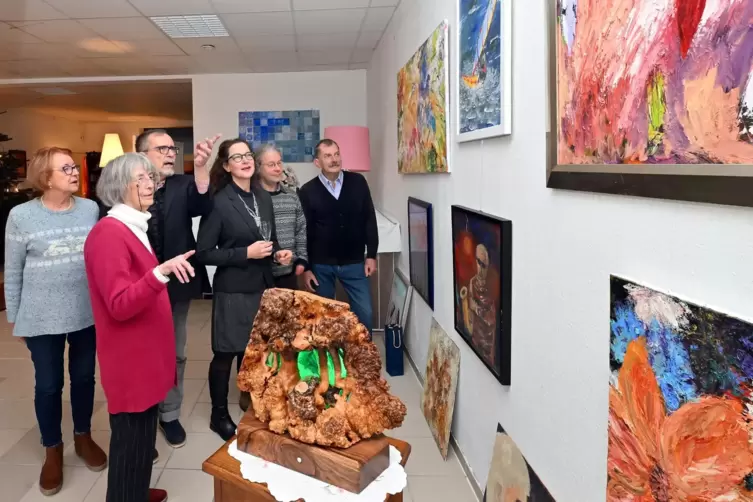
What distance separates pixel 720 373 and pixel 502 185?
1.08m

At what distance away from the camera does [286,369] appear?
4.27 feet

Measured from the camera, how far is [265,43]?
4.85 metres

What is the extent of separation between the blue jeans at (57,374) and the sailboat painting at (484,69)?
1.89 m

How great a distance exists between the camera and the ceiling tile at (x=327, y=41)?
4.67 meters

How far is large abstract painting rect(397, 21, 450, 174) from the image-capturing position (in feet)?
8.20

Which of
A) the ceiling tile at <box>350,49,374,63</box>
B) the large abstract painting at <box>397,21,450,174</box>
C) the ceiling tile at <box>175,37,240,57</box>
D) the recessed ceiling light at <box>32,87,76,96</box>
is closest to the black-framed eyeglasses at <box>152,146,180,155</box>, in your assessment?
the large abstract painting at <box>397,21,450,174</box>

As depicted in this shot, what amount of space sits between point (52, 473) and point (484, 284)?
6.85ft

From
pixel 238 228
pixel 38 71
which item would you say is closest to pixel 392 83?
pixel 238 228

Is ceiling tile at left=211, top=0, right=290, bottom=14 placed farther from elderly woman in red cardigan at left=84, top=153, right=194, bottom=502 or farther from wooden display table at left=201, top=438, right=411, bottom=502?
wooden display table at left=201, top=438, right=411, bottom=502

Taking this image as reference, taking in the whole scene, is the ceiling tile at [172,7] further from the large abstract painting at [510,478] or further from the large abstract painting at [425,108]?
the large abstract painting at [510,478]

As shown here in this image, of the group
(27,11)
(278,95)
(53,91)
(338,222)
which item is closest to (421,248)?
(338,222)

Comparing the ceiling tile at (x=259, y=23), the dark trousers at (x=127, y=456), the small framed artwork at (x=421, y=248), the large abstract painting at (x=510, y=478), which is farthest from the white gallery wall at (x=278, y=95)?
the large abstract painting at (x=510, y=478)

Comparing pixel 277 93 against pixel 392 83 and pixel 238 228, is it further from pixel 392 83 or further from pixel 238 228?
pixel 238 228

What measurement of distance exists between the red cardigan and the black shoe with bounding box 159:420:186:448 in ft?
3.37
